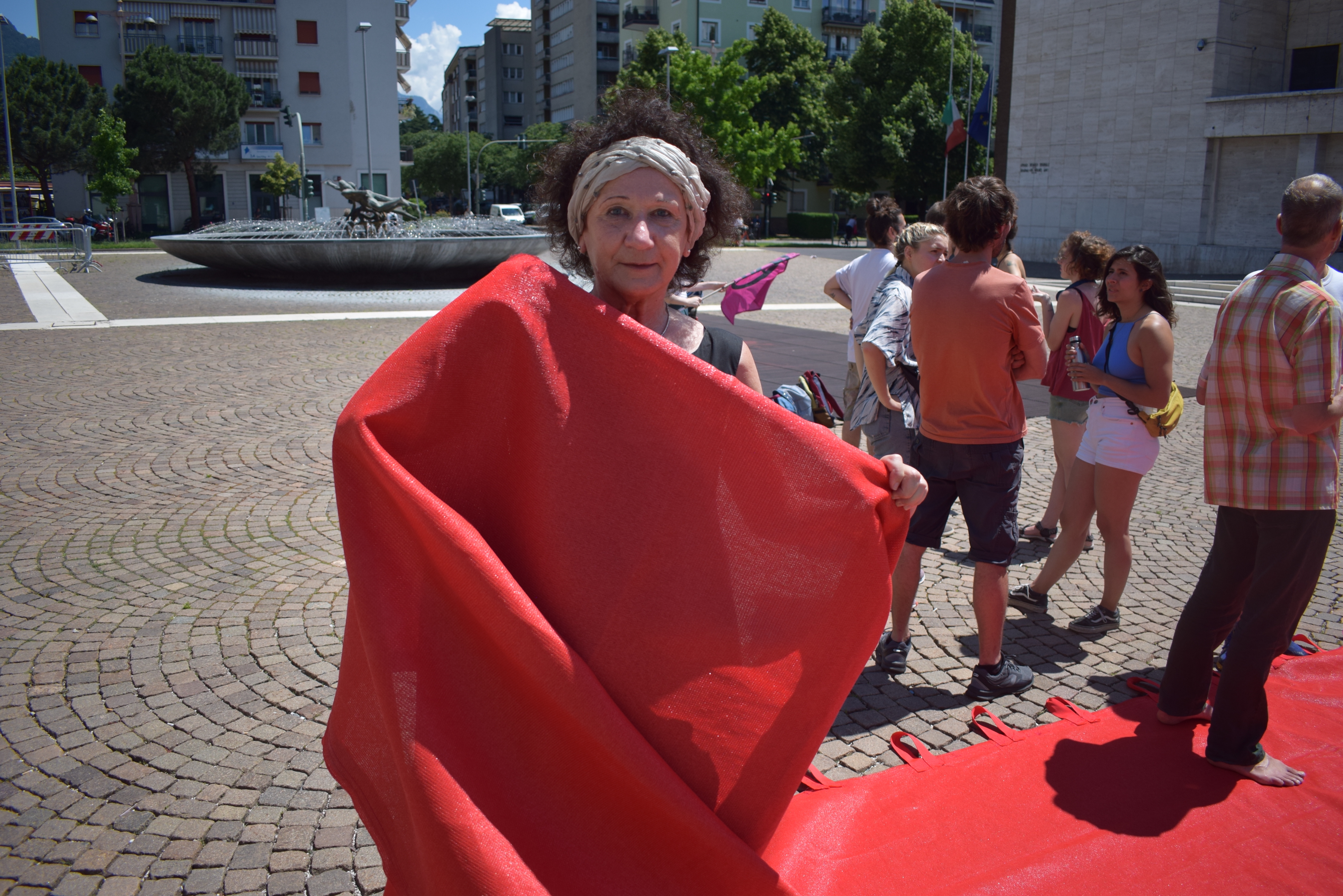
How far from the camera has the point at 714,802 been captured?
1.84 metres

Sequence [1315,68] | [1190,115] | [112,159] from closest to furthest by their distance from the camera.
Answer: [1190,115] < [1315,68] < [112,159]

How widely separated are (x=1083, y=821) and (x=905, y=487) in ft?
5.34

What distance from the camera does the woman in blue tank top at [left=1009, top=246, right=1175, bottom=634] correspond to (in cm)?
419

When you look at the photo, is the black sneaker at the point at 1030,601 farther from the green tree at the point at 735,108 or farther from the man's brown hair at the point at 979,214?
the green tree at the point at 735,108

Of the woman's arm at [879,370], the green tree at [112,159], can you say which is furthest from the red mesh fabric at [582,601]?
the green tree at [112,159]

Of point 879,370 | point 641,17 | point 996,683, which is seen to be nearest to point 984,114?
point 879,370

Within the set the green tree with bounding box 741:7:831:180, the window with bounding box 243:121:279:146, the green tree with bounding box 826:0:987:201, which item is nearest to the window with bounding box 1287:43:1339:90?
the green tree with bounding box 826:0:987:201

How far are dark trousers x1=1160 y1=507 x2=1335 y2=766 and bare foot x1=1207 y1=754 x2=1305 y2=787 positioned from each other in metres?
0.02

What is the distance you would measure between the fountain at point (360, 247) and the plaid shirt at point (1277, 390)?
18.9m

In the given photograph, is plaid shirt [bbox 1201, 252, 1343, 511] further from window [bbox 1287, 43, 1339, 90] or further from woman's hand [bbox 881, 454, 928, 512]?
window [bbox 1287, 43, 1339, 90]

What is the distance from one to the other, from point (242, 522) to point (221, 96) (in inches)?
2040

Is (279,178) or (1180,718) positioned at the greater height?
(279,178)

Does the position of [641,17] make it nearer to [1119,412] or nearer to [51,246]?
[51,246]

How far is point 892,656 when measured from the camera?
409 cm
